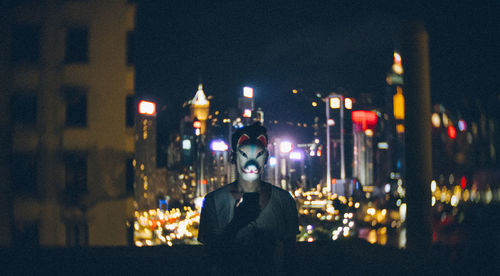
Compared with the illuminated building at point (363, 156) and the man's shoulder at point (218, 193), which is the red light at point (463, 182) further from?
the man's shoulder at point (218, 193)

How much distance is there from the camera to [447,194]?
176ft

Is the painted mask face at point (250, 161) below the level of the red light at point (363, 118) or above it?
below

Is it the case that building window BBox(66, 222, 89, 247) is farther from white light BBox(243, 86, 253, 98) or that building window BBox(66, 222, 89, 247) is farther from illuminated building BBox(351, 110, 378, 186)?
illuminated building BBox(351, 110, 378, 186)

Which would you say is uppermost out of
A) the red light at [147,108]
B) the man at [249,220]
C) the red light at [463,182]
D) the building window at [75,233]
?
the red light at [147,108]

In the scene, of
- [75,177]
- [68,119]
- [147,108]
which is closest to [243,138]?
[75,177]

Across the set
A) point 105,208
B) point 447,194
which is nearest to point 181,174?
point 447,194

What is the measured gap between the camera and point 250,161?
9.02 ft

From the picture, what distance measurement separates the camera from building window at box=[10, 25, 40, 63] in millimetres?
8266

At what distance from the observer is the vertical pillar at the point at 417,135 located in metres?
5.36

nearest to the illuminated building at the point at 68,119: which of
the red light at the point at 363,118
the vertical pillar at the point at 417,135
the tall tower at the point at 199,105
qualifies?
the vertical pillar at the point at 417,135

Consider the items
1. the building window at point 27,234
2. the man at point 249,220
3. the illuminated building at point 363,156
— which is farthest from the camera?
the illuminated building at point 363,156

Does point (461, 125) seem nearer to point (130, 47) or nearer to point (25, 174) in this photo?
point (130, 47)

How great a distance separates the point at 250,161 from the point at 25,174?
23.1ft

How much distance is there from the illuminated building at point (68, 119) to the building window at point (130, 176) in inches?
0.9
